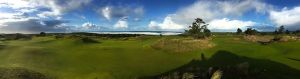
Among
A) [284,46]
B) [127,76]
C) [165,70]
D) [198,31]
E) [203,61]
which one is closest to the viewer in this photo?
[127,76]

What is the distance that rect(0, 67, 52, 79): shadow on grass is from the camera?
43375mm

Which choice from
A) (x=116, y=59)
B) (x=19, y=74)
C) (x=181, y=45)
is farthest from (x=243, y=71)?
(x=19, y=74)

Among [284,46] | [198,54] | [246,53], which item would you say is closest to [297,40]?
[284,46]

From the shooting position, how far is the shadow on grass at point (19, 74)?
1708 inches

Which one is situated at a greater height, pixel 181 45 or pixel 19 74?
pixel 181 45

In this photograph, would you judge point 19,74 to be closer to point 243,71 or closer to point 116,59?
point 116,59

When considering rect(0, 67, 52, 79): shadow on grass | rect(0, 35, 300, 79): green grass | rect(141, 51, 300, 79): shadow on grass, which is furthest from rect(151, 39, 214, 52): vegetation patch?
rect(0, 67, 52, 79): shadow on grass

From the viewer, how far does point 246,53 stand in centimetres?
5791

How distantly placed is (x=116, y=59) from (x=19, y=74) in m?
14.3

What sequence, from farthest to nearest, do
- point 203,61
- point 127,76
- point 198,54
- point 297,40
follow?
1. point 297,40
2. point 198,54
3. point 203,61
4. point 127,76

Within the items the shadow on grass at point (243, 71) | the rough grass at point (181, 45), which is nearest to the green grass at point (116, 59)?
the rough grass at point (181, 45)

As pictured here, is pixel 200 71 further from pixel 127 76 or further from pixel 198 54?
pixel 198 54

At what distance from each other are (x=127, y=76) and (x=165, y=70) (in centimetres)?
567

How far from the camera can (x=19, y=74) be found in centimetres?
4416
